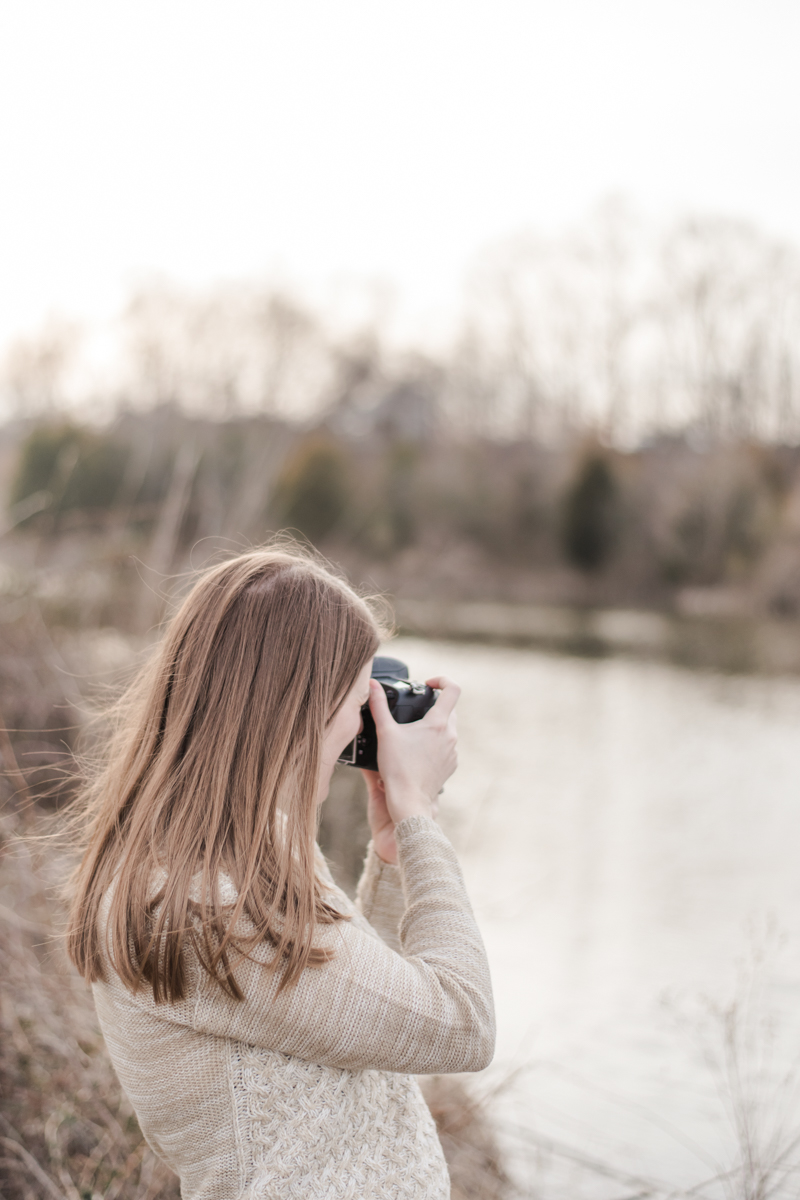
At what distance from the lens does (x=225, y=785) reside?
103 centimetres

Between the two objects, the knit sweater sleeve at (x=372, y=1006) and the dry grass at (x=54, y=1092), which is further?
the dry grass at (x=54, y=1092)

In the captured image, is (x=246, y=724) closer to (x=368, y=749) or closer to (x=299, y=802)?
(x=299, y=802)

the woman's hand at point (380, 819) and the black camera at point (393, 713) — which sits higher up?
the black camera at point (393, 713)

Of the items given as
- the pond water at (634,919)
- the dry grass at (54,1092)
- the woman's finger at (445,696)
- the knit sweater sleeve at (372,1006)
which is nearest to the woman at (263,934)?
the knit sweater sleeve at (372,1006)

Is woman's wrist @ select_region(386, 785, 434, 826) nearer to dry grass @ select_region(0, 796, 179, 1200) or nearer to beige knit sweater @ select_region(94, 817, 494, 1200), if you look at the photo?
beige knit sweater @ select_region(94, 817, 494, 1200)

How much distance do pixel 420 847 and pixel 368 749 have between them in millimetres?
163

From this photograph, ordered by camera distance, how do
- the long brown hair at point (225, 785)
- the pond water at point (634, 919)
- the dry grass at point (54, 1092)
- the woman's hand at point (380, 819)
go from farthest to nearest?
the pond water at point (634, 919)
the dry grass at point (54, 1092)
the woman's hand at point (380, 819)
the long brown hair at point (225, 785)

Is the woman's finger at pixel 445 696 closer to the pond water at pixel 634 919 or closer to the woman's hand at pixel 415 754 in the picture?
the woman's hand at pixel 415 754

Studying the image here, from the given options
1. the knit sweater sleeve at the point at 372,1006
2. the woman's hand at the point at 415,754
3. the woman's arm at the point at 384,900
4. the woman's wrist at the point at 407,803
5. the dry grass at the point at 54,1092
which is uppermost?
the woman's hand at the point at 415,754

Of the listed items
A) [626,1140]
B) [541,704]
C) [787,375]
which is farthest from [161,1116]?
[787,375]

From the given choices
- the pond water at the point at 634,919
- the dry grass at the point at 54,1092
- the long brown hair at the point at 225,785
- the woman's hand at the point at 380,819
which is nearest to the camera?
the long brown hair at the point at 225,785

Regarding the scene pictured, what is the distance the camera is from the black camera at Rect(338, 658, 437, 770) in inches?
48.3

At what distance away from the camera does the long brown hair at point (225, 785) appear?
972 mm

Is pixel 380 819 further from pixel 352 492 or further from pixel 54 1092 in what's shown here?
pixel 352 492
